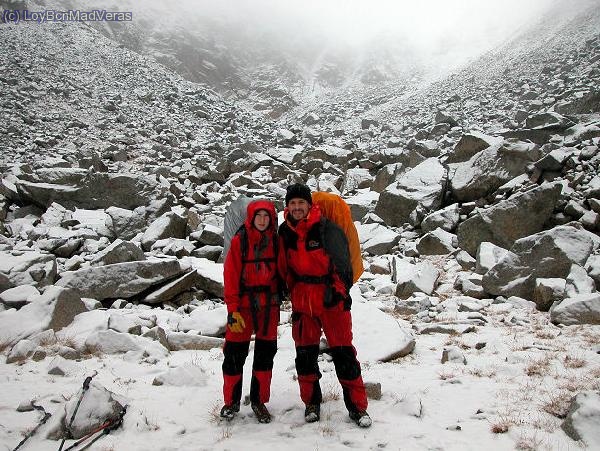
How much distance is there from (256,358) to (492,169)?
11.9 meters

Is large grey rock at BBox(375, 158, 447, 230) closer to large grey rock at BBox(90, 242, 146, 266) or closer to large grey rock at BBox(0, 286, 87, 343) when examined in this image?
large grey rock at BBox(90, 242, 146, 266)

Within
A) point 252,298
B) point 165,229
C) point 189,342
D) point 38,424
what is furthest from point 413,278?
point 165,229

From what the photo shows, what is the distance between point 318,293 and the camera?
384 centimetres

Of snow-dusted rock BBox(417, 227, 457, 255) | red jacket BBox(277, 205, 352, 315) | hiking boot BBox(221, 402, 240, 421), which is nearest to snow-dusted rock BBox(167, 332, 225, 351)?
hiking boot BBox(221, 402, 240, 421)

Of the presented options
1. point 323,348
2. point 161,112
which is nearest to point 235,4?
point 161,112

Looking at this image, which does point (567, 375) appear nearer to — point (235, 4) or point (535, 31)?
point (535, 31)

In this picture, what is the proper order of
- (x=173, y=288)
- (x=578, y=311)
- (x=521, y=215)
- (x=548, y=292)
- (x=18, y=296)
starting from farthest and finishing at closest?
(x=521, y=215) < (x=173, y=288) < (x=18, y=296) < (x=548, y=292) < (x=578, y=311)

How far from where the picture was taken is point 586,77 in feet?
80.0

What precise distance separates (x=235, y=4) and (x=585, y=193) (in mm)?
68987

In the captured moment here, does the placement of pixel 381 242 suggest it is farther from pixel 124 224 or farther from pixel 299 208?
pixel 299 208

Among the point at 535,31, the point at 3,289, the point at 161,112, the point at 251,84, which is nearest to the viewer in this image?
the point at 3,289

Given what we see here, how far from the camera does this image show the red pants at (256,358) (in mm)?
3957

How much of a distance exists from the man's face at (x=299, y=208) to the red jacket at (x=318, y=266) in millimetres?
55

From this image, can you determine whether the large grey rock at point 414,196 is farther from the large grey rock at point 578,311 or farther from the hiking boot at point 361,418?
the hiking boot at point 361,418
